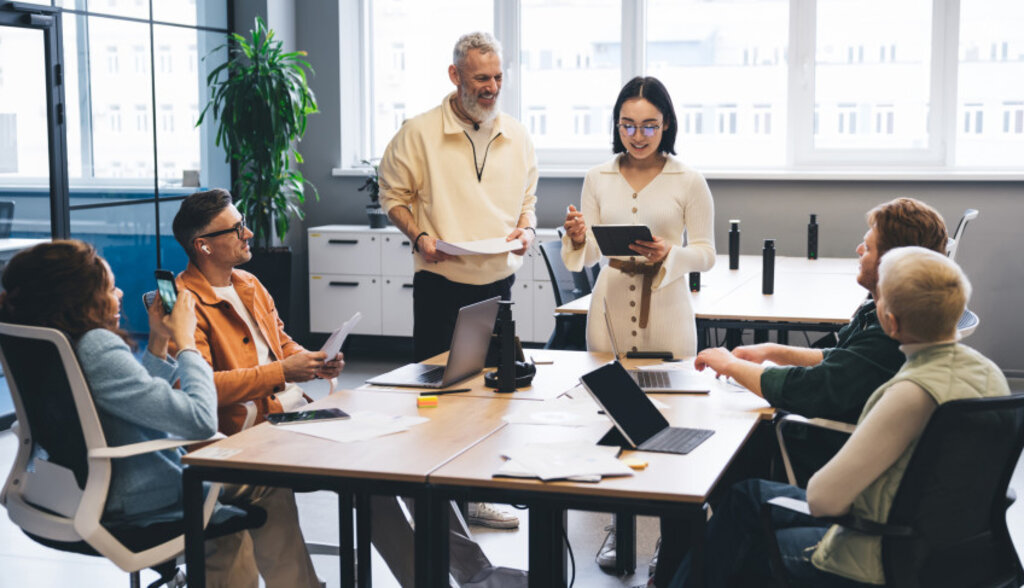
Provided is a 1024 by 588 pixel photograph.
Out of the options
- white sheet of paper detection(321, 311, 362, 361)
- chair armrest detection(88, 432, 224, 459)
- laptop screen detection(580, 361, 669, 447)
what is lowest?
chair armrest detection(88, 432, 224, 459)

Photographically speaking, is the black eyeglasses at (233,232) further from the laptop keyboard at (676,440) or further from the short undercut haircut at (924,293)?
the short undercut haircut at (924,293)

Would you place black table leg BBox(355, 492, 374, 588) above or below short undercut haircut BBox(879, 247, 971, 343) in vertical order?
below

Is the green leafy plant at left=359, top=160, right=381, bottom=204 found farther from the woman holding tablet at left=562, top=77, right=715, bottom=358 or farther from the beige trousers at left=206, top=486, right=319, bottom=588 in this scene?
the beige trousers at left=206, top=486, right=319, bottom=588

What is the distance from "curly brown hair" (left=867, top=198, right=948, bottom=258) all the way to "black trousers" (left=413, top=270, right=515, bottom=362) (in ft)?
5.54

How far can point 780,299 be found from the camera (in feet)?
15.4

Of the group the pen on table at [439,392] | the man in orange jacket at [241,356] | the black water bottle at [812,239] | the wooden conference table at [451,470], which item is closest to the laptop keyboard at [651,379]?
the wooden conference table at [451,470]

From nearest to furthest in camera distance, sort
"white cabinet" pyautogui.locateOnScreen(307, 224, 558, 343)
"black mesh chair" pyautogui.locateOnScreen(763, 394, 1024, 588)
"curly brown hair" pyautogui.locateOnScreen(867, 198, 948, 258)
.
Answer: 1. "black mesh chair" pyautogui.locateOnScreen(763, 394, 1024, 588)
2. "curly brown hair" pyautogui.locateOnScreen(867, 198, 948, 258)
3. "white cabinet" pyautogui.locateOnScreen(307, 224, 558, 343)

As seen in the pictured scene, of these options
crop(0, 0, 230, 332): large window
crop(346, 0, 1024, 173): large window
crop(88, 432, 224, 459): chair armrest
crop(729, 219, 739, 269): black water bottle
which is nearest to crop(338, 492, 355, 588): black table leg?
crop(88, 432, 224, 459): chair armrest

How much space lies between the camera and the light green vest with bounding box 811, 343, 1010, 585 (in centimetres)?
201

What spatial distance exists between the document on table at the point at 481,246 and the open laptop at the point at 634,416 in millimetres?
1306

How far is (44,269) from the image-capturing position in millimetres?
2414

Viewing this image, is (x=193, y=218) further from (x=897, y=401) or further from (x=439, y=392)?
(x=897, y=401)

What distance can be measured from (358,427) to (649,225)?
1.38m

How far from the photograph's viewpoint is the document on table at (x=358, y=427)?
100 inches
